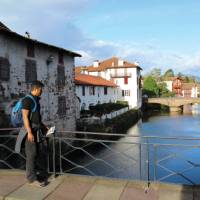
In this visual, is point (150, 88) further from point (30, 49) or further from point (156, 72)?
point (30, 49)

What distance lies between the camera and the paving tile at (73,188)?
5465mm

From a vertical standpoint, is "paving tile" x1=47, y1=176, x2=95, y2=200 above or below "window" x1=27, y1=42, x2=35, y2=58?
below

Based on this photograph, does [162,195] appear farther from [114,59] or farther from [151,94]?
[151,94]

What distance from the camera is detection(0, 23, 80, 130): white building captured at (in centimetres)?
1741

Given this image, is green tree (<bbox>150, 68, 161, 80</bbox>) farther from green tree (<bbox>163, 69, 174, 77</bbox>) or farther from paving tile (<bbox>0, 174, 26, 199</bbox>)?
paving tile (<bbox>0, 174, 26, 199</bbox>)

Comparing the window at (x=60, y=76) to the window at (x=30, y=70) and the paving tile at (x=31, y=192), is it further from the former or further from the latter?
the paving tile at (x=31, y=192)

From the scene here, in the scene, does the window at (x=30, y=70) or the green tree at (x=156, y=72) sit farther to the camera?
the green tree at (x=156, y=72)

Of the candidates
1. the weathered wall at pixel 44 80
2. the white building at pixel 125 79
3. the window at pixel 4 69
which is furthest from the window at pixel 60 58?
the white building at pixel 125 79

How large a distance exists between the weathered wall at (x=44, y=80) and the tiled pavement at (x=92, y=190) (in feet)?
38.0

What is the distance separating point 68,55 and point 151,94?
193 ft

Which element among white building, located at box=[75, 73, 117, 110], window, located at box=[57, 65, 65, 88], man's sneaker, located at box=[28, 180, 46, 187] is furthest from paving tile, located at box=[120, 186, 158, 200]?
white building, located at box=[75, 73, 117, 110]

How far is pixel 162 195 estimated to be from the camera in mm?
5398

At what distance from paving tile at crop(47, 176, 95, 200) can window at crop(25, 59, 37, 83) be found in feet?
45.7

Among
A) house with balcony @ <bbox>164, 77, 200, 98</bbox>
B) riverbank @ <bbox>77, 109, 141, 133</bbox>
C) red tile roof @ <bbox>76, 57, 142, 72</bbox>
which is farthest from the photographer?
house with balcony @ <bbox>164, 77, 200, 98</bbox>
